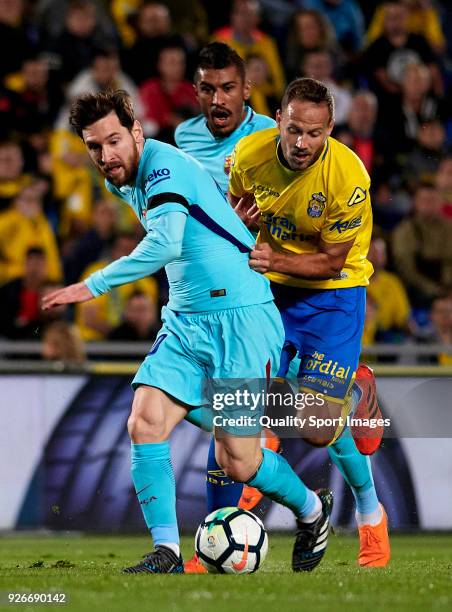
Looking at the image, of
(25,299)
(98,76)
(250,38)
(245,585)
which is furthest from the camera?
(250,38)

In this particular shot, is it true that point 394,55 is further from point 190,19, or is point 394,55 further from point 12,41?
point 12,41

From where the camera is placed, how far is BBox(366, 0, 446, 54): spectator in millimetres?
14008

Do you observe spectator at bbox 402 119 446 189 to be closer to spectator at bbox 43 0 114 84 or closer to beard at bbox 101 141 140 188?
spectator at bbox 43 0 114 84

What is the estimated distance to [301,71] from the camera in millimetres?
13016

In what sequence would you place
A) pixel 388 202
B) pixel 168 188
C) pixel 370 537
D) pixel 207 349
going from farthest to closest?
pixel 388 202, pixel 370 537, pixel 207 349, pixel 168 188

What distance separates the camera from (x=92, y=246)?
10.9 metres

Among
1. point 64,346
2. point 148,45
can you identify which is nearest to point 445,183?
point 148,45

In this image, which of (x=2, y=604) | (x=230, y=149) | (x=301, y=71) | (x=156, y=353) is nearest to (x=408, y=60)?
(x=301, y=71)

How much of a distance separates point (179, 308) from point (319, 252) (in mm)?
930

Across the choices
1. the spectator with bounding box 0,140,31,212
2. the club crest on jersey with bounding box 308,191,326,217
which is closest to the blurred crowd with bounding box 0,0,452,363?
the spectator with bounding box 0,140,31,212

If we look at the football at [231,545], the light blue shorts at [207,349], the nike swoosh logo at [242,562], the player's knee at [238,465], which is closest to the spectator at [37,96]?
the light blue shorts at [207,349]

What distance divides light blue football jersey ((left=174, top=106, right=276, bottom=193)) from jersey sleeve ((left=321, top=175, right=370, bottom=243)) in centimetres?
96

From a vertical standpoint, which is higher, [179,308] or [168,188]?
[168,188]

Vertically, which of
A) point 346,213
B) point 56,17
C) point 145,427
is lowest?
point 145,427
